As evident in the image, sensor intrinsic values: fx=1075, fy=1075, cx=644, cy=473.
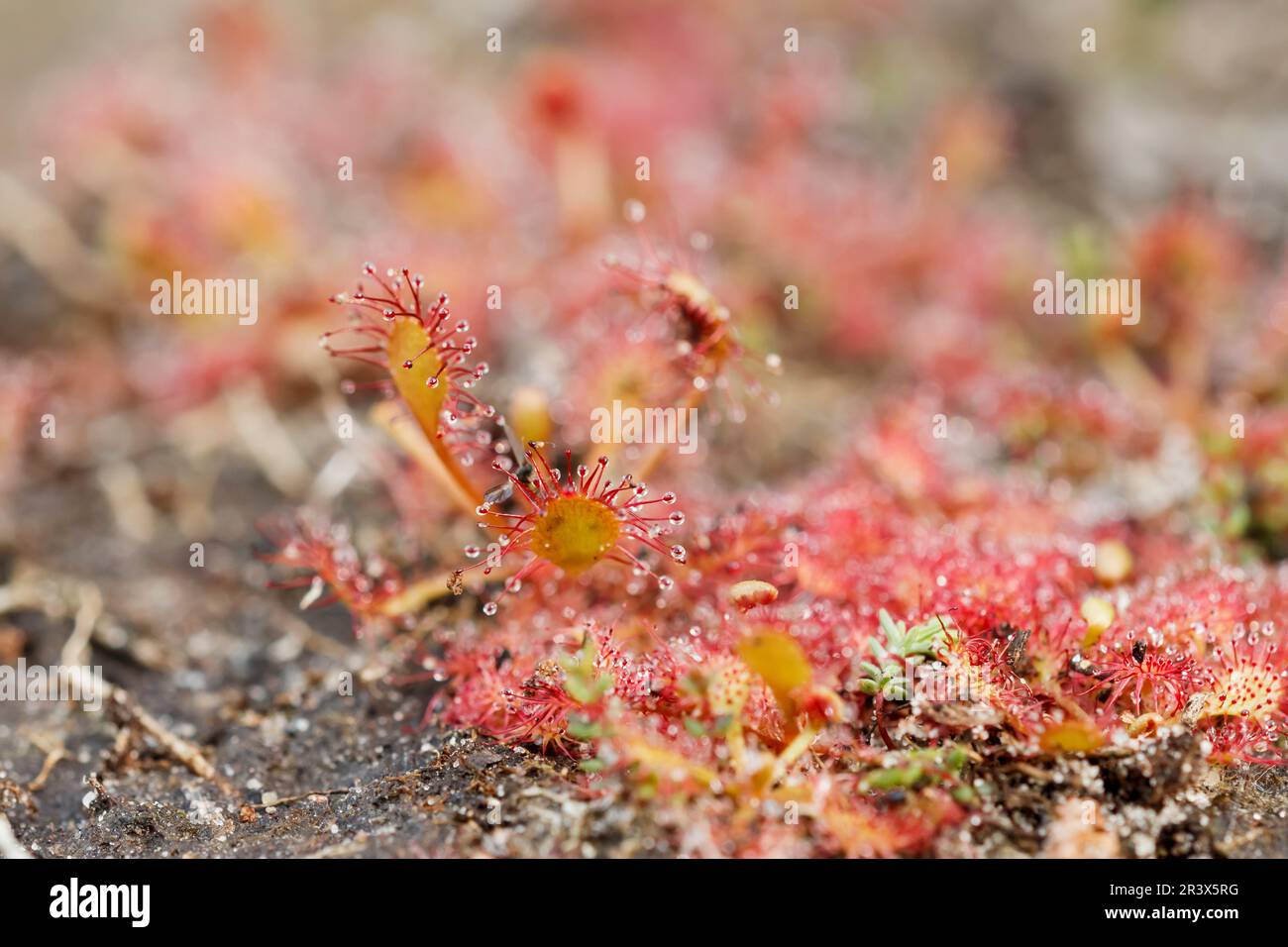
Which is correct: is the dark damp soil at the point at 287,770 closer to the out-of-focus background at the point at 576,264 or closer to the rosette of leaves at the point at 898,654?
the out-of-focus background at the point at 576,264

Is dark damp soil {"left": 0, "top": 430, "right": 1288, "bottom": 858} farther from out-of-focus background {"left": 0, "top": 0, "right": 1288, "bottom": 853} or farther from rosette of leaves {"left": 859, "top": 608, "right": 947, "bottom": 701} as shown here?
rosette of leaves {"left": 859, "top": 608, "right": 947, "bottom": 701}

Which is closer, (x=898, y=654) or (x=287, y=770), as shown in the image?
(x=898, y=654)

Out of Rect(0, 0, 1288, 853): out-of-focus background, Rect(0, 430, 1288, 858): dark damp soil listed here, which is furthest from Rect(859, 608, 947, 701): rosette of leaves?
Rect(0, 0, 1288, 853): out-of-focus background

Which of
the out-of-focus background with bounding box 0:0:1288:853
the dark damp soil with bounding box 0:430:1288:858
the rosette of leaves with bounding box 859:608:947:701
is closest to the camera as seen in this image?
the dark damp soil with bounding box 0:430:1288:858

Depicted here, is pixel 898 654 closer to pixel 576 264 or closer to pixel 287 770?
pixel 287 770

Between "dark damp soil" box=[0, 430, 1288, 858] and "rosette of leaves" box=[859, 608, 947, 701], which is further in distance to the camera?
"rosette of leaves" box=[859, 608, 947, 701]

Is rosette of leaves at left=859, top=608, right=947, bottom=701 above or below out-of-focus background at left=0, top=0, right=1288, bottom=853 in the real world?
below

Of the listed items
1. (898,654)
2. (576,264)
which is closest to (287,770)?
(898,654)

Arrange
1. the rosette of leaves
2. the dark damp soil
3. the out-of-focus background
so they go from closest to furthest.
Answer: the dark damp soil, the rosette of leaves, the out-of-focus background

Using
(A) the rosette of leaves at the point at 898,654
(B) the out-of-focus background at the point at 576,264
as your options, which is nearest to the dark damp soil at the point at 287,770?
(B) the out-of-focus background at the point at 576,264

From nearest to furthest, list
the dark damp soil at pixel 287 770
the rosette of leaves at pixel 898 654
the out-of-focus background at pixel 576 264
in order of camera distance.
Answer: the dark damp soil at pixel 287 770 → the rosette of leaves at pixel 898 654 → the out-of-focus background at pixel 576 264
